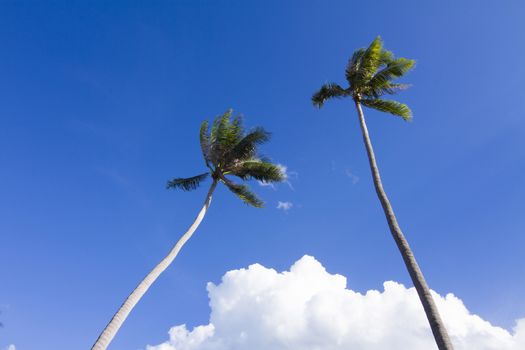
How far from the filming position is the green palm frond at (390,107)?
15.1 m

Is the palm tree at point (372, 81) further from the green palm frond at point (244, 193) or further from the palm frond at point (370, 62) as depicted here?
the green palm frond at point (244, 193)

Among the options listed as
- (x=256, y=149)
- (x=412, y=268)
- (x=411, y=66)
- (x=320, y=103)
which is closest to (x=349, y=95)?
(x=320, y=103)

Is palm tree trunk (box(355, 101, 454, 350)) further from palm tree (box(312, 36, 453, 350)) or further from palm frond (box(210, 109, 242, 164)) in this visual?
palm frond (box(210, 109, 242, 164))

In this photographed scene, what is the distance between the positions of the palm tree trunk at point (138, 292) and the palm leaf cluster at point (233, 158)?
221 centimetres

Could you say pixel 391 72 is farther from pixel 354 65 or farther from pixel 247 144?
pixel 247 144

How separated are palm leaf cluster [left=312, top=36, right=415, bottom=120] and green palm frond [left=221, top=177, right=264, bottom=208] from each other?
7.46 m

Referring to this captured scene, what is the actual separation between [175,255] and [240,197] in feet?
19.7

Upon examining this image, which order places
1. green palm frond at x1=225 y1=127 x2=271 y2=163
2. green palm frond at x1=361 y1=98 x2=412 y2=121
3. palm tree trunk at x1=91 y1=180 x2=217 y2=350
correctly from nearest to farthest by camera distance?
palm tree trunk at x1=91 y1=180 x2=217 y2=350
green palm frond at x1=361 y1=98 x2=412 y2=121
green palm frond at x1=225 y1=127 x2=271 y2=163

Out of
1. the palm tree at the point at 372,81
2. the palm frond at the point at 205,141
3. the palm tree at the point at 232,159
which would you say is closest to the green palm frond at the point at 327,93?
the palm tree at the point at 372,81

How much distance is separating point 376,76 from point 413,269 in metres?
9.40

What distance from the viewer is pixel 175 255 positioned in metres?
14.9

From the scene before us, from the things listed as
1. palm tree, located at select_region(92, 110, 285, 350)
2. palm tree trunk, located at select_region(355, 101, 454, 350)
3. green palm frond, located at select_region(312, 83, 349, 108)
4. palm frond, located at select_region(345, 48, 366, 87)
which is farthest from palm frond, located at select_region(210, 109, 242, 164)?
palm tree trunk, located at select_region(355, 101, 454, 350)

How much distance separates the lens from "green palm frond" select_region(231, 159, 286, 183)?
63.9 ft

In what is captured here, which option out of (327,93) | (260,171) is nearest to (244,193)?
(260,171)
